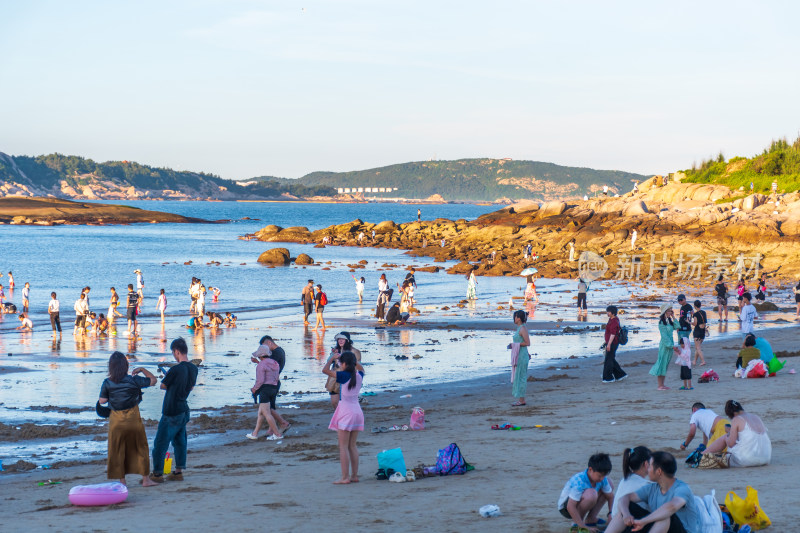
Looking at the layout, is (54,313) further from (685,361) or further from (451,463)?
(451,463)

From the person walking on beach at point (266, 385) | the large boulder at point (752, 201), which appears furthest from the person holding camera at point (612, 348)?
the large boulder at point (752, 201)

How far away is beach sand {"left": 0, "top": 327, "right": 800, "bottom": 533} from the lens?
8312mm

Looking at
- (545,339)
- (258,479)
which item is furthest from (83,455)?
(545,339)

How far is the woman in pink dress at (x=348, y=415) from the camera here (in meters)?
9.62

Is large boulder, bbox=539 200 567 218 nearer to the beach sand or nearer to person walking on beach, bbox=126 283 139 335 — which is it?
person walking on beach, bbox=126 283 139 335

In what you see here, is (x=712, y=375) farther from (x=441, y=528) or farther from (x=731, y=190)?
(x=731, y=190)

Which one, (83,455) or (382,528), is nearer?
(382,528)

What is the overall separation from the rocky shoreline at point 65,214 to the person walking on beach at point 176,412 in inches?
5153

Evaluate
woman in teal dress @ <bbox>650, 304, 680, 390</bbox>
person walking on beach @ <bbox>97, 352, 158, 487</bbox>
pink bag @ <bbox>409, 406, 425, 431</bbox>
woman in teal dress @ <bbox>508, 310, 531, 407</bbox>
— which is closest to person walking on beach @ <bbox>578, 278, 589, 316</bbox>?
woman in teal dress @ <bbox>650, 304, 680, 390</bbox>

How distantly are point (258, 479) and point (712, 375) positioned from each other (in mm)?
10408

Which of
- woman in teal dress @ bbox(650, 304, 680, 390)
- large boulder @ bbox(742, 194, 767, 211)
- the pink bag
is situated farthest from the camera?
large boulder @ bbox(742, 194, 767, 211)

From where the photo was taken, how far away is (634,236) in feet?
171

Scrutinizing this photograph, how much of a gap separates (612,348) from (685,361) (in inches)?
63.9

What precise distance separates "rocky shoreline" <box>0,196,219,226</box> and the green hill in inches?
3738
